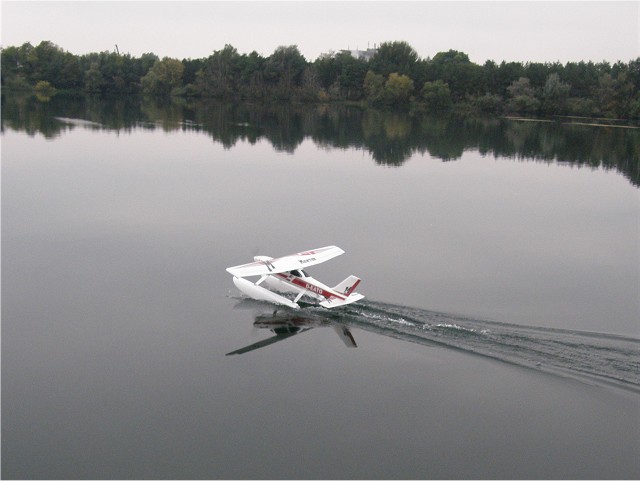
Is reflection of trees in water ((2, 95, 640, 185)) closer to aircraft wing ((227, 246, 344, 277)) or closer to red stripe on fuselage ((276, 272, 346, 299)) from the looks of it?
aircraft wing ((227, 246, 344, 277))

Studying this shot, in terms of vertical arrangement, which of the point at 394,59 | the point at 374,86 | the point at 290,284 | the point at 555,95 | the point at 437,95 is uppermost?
the point at 394,59

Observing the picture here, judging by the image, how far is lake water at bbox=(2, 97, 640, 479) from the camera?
15602 millimetres

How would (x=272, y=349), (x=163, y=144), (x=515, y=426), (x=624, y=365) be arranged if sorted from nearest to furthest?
(x=515, y=426)
(x=624, y=365)
(x=272, y=349)
(x=163, y=144)

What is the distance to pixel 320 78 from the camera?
4798 inches

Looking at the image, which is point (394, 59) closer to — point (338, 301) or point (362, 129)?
point (362, 129)

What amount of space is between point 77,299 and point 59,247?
20.2 ft

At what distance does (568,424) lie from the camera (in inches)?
656

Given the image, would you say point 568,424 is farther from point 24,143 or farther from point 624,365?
point 24,143

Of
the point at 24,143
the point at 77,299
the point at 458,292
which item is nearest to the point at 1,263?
the point at 77,299

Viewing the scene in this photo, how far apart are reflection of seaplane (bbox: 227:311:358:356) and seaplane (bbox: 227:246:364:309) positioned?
527 millimetres

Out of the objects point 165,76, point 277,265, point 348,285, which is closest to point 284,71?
point 165,76

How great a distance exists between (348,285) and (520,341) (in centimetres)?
597

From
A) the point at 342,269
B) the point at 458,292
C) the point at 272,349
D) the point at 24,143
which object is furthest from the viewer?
the point at 24,143

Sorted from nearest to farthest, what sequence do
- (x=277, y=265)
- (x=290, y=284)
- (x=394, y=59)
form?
(x=277, y=265)
(x=290, y=284)
(x=394, y=59)
